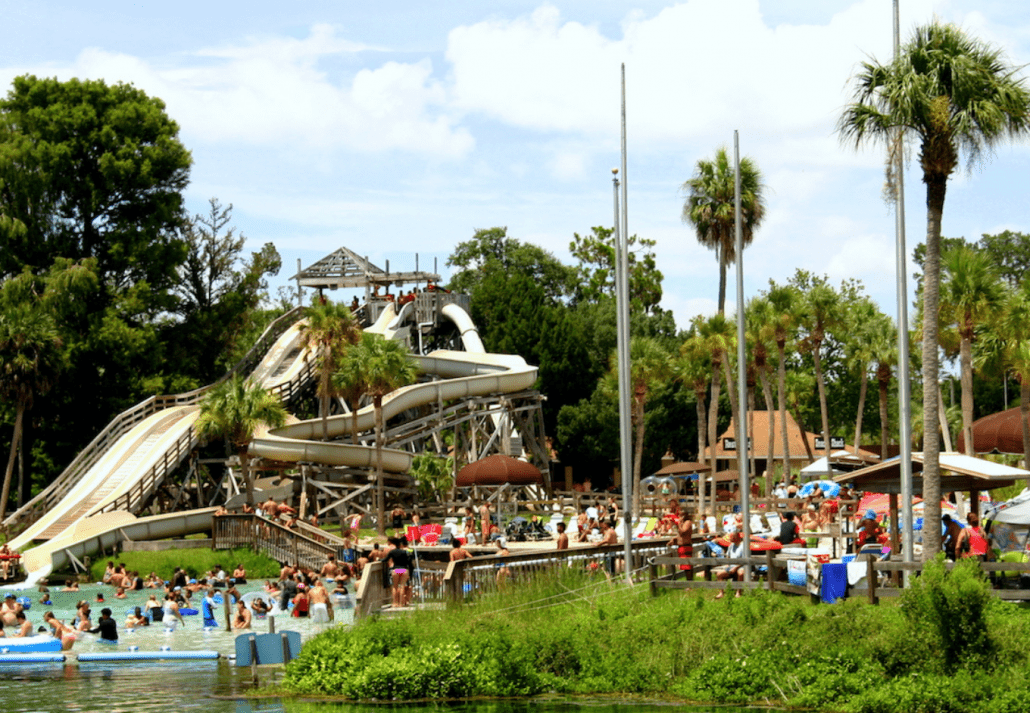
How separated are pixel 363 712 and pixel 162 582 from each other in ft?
67.6

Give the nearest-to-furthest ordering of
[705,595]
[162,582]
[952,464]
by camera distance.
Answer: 1. [705,595]
2. [952,464]
3. [162,582]

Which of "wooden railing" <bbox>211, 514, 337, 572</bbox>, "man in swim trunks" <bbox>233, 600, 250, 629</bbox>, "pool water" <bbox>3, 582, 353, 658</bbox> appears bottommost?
"pool water" <bbox>3, 582, 353, 658</bbox>

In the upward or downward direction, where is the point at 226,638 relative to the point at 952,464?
downward

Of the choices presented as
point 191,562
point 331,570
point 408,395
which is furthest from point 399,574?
point 408,395

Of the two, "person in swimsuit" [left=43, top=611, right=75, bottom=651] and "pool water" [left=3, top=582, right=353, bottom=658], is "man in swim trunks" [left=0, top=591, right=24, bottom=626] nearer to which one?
"pool water" [left=3, top=582, right=353, bottom=658]

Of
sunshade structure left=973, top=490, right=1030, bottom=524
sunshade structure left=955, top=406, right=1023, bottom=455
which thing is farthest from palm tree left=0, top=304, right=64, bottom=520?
Answer: sunshade structure left=955, top=406, right=1023, bottom=455

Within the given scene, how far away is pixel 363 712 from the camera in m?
16.7

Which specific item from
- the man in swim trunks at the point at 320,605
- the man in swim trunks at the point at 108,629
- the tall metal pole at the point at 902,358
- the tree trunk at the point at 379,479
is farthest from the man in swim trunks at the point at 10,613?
the tall metal pole at the point at 902,358

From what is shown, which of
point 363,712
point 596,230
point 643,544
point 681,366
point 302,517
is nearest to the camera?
point 363,712

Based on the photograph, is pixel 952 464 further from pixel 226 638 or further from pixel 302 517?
pixel 302 517

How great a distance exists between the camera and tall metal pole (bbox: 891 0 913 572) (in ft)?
69.8

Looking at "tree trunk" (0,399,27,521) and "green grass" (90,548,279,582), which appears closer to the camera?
"green grass" (90,548,279,582)

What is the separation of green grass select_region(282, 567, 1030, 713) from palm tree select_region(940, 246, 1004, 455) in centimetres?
2407

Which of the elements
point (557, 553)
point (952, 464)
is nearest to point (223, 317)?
point (557, 553)
